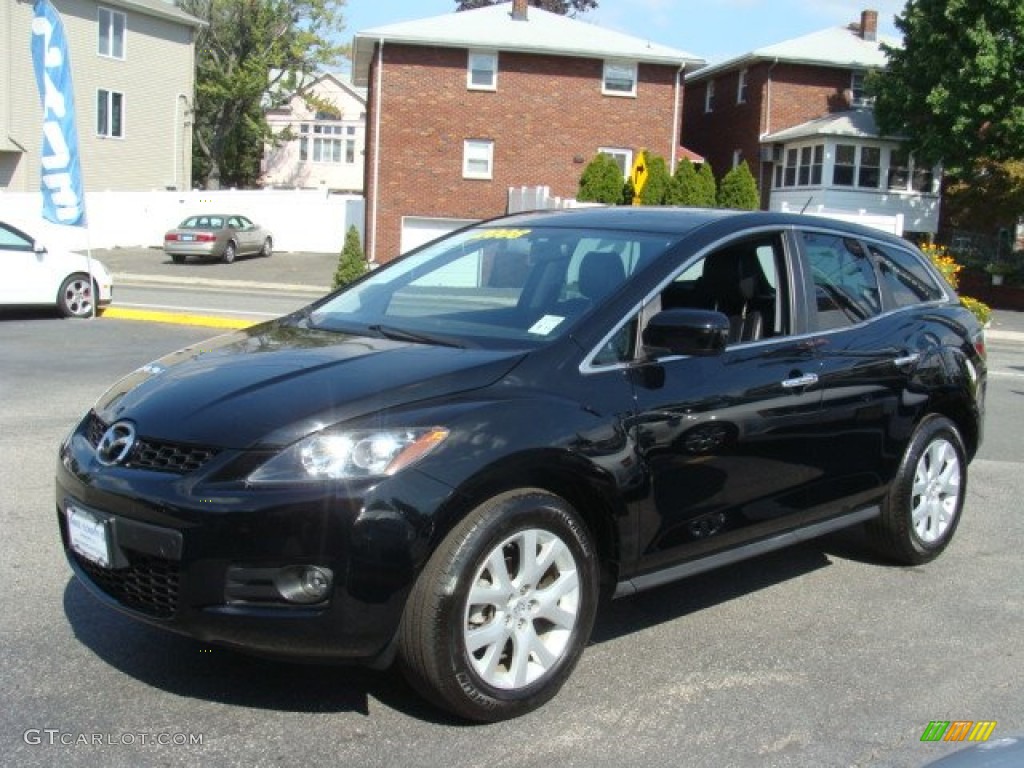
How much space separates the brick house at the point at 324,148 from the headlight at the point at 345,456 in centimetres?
6607

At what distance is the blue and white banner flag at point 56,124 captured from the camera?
16.2m

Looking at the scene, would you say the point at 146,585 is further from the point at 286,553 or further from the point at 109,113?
the point at 109,113

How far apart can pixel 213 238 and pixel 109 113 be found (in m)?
11.3

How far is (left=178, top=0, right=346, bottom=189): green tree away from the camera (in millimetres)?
58406

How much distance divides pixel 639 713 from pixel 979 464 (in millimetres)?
5569

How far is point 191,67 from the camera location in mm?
48312

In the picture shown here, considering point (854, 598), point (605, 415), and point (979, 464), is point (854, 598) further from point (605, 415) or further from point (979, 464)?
point (979, 464)

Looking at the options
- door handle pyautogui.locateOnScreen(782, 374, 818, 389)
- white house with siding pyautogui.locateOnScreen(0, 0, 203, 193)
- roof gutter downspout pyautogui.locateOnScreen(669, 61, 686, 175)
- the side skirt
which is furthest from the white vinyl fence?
door handle pyautogui.locateOnScreen(782, 374, 818, 389)

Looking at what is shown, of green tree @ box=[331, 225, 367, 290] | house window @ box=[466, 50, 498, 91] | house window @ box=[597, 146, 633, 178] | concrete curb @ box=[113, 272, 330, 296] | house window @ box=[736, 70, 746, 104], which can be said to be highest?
house window @ box=[736, 70, 746, 104]

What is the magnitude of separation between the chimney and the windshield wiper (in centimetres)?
4299

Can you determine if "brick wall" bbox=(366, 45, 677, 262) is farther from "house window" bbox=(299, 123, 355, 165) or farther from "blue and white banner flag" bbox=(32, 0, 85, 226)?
"house window" bbox=(299, 123, 355, 165)

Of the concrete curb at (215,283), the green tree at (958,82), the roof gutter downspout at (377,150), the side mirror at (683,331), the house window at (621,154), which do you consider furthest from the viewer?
the house window at (621,154)


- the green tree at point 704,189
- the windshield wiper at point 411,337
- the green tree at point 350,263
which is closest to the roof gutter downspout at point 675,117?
the green tree at point 704,189

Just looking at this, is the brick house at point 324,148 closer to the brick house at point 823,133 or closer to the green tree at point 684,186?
the brick house at point 823,133
